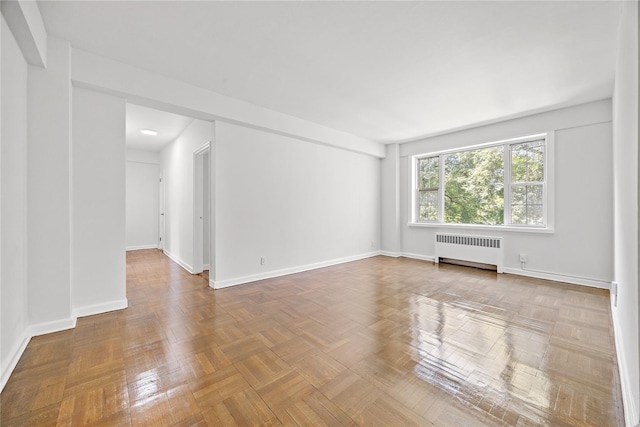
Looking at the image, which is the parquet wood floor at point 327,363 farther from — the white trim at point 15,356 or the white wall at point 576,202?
the white wall at point 576,202

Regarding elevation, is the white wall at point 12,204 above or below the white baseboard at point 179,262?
above

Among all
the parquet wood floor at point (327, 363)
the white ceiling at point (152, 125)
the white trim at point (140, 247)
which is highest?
the white ceiling at point (152, 125)

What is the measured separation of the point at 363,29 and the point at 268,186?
8.84ft

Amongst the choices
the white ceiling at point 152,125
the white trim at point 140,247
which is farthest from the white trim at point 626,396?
the white trim at point 140,247

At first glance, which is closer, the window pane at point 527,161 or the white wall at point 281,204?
the white wall at point 281,204

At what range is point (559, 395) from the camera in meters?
1.62

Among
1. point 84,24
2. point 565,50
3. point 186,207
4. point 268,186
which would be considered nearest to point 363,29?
point 565,50

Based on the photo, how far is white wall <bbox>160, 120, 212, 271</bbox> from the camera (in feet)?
15.2

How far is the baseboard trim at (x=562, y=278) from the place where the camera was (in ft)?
12.5

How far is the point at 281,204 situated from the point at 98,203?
2.43 m

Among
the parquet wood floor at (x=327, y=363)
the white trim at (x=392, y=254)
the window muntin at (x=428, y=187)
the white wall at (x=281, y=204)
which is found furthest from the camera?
the white trim at (x=392, y=254)

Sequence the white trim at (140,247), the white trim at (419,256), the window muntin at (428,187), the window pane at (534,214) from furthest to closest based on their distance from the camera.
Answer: the white trim at (140,247), the window muntin at (428,187), the white trim at (419,256), the window pane at (534,214)

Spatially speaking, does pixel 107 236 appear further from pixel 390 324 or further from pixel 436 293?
pixel 436 293

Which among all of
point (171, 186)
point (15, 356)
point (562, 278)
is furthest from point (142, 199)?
point (562, 278)
